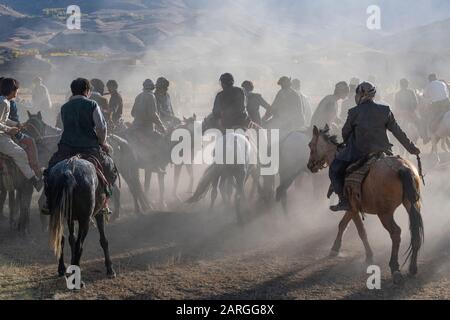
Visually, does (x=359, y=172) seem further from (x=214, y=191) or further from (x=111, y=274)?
(x=214, y=191)

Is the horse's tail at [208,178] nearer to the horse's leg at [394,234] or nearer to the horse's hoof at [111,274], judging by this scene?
the horse's hoof at [111,274]

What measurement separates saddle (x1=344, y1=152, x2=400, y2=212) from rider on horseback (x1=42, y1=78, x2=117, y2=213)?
11.1 feet

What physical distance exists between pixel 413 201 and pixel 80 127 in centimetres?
438

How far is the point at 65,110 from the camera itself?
6.78 meters

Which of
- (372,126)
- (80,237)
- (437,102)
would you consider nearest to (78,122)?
(80,237)

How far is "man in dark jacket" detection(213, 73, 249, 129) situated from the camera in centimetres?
965

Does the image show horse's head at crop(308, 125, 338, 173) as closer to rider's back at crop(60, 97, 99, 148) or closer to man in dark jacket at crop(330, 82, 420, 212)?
man in dark jacket at crop(330, 82, 420, 212)

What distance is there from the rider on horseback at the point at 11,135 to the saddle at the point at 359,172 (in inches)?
210

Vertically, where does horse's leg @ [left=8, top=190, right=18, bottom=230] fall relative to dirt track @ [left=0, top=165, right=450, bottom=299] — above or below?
above

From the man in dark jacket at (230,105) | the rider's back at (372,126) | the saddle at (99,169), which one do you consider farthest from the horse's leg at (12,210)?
the rider's back at (372,126)

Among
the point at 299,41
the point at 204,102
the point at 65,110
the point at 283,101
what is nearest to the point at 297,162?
the point at 283,101

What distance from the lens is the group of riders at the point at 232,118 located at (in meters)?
6.84

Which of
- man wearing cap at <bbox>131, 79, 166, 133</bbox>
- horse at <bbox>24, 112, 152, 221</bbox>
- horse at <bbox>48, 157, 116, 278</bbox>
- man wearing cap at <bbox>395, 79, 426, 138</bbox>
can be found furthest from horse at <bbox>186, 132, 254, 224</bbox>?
man wearing cap at <bbox>395, 79, 426, 138</bbox>

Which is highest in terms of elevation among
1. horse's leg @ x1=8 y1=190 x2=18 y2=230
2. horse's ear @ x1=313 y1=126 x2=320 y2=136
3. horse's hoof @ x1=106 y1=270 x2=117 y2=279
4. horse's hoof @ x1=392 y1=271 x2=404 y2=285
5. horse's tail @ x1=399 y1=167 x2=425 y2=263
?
horse's ear @ x1=313 y1=126 x2=320 y2=136
